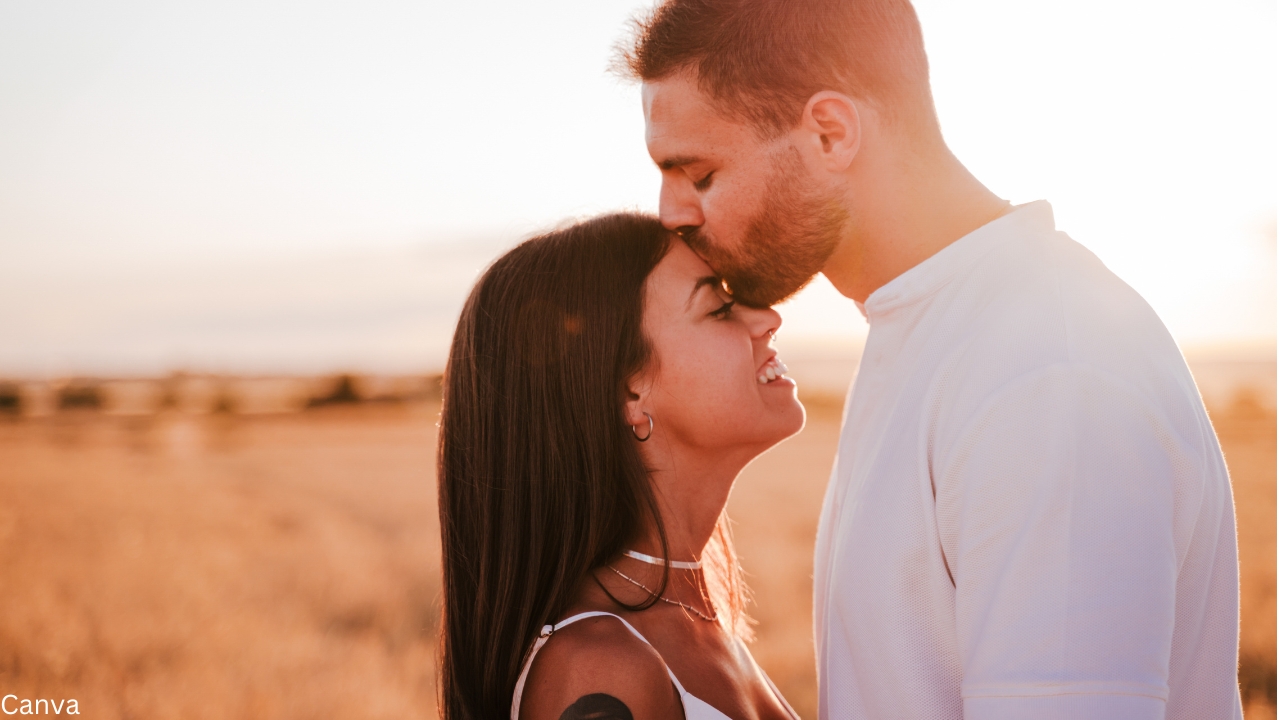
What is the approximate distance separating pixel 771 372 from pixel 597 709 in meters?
1.28

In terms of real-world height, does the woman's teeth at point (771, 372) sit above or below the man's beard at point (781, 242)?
below

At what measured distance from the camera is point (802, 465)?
22.2 metres

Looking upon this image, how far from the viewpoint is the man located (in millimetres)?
1735

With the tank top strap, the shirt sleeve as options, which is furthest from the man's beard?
the tank top strap

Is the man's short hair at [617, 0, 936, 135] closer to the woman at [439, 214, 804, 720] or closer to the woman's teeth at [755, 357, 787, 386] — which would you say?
the woman at [439, 214, 804, 720]

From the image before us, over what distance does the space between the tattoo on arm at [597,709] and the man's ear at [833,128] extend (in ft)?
5.53

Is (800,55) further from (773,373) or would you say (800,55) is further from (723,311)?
(773,373)

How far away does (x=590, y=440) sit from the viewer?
268 centimetres

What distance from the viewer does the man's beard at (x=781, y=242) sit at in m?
2.72

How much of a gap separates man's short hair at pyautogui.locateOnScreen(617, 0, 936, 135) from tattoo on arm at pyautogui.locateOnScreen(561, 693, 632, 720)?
5.84 feet

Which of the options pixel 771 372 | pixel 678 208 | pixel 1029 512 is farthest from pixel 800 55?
pixel 1029 512

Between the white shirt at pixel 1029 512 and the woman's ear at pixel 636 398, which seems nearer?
the white shirt at pixel 1029 512
